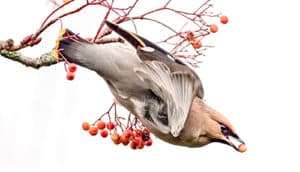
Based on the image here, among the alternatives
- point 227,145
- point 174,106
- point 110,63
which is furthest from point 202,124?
point 110,63

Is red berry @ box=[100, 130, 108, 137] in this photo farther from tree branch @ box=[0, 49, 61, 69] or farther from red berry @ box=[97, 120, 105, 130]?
tree branch @ box=[0, 49, 61, 69]

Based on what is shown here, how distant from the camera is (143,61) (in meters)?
2.63

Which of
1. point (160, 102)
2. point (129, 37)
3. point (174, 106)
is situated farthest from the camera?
point (160, 102)

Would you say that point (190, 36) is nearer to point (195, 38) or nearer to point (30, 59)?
point (195, 38)

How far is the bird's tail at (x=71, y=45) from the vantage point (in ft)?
8.73

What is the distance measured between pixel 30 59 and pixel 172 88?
1.98 ft

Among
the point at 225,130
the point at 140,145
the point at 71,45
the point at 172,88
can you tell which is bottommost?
the point at 140,145

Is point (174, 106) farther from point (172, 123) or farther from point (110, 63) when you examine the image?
point (110, 63)

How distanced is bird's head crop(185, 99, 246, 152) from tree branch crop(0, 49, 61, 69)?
2.57 ft

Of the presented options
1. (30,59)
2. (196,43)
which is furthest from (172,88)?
(30,59)

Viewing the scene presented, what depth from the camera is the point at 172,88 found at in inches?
101

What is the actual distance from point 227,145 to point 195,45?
497 millimetres

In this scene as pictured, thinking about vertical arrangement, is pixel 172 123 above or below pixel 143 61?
below

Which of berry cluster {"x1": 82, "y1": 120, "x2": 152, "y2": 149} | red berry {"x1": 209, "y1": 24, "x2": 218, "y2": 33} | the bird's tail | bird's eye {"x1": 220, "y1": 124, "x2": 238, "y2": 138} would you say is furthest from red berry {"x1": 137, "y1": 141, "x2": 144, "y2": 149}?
red berry {"x1": 209, "y1": 24, "x2": 218, "y2": 33}
